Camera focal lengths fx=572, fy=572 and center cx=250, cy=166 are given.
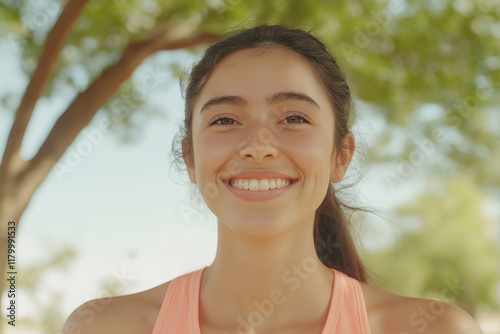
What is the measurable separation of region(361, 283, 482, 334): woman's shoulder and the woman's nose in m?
0.72

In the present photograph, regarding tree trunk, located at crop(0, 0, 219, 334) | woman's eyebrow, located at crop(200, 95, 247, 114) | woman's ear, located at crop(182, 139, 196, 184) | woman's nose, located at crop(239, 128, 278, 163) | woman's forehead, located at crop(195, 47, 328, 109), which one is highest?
tree trunk, located at crop(0, 0, 219, 334)

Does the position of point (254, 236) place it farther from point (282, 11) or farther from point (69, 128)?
point (282, 11)

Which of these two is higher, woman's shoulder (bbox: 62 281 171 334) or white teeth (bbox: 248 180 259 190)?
white teeth (bbox: 248 180 259 190)

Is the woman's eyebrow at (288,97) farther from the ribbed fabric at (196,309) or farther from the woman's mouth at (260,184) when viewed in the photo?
the ribbed fabric at (196,309)

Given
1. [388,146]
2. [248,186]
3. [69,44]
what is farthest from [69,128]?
[388,146]

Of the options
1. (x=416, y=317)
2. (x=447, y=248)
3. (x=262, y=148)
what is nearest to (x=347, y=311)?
(x=416, y=317)

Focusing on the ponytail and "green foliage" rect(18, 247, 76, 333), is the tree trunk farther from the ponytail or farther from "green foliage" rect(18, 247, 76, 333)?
"green foliage" rect(18, 247, 76, 333)

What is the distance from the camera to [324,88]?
2334mm

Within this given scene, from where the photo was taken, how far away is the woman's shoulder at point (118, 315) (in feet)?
7.32

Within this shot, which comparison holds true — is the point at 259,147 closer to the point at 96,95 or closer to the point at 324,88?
the point at 324,88

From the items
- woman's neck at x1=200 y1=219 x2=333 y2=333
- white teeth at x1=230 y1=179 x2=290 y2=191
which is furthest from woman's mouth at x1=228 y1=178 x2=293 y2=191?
woman's neck at x1=200 y1=219 x2=333 y2=333

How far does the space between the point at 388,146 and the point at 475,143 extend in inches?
50.1

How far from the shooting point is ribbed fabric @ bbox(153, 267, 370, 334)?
2.11 meters

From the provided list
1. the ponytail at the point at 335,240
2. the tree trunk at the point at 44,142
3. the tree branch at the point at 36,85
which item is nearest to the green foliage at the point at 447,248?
the tree trunk at the point at 44,142
